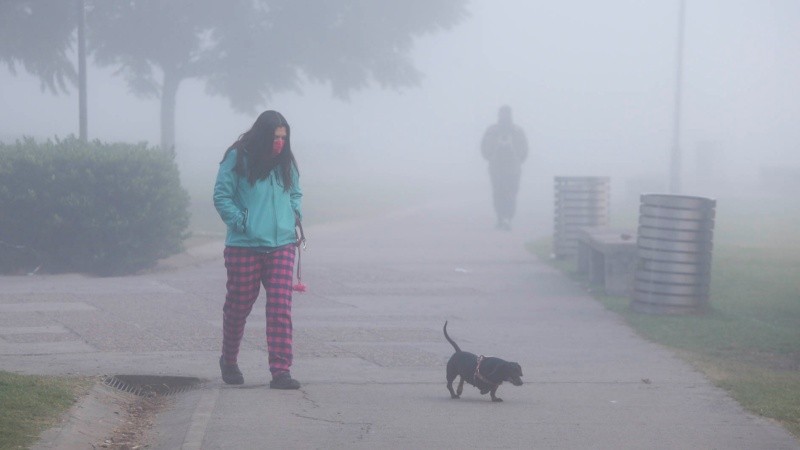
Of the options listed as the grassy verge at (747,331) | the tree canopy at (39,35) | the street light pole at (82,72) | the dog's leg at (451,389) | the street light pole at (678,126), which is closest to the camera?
the dog's leg at (451,389)

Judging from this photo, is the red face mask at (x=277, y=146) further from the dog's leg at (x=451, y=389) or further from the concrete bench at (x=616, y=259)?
the concrete bench at (x=616, y=259)

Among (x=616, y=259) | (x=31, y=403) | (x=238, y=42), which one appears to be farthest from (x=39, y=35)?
(x=31, y=403)

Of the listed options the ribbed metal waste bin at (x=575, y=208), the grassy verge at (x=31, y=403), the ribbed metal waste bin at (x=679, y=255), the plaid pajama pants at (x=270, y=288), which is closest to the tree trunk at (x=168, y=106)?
the ribbed metal waste bin at (x=575, y=208)

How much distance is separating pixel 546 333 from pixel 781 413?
3.59 metres

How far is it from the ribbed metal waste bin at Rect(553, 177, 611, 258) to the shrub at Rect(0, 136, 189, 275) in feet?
17.7

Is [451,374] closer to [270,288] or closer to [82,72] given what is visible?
[270,288]

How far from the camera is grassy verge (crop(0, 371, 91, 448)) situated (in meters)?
6.00

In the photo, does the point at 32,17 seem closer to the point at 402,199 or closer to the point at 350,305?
the point at 402,199

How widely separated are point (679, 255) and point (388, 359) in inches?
140

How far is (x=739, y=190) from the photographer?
42.6 m

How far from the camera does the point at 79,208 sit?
14.1 metres

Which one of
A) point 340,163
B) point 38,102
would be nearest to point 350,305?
point 340,163

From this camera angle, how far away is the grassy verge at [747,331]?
303 inches

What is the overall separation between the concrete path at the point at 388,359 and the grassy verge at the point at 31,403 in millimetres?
204
